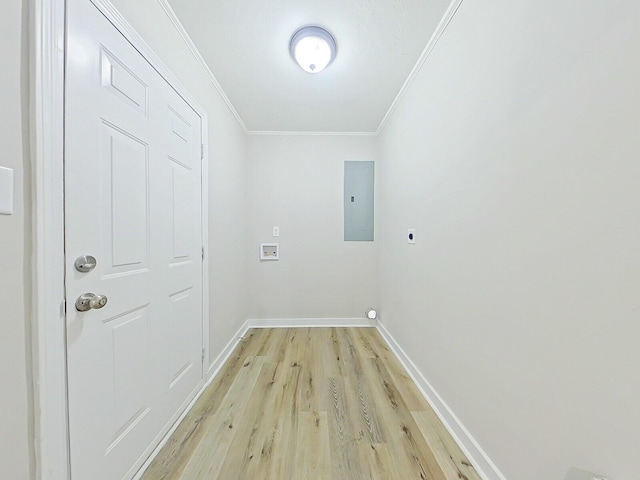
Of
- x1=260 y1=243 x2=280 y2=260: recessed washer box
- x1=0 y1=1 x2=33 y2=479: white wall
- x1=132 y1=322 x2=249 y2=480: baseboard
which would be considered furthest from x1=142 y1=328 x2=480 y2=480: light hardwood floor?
x1=260 y1=243 x2=280 y2=260: recessed washer box

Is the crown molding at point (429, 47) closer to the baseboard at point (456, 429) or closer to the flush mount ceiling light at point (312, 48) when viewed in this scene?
the flush mount ceiling light at point (312, 48)

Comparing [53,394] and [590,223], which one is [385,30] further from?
[53,394]

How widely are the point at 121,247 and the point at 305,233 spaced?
7.35 feet

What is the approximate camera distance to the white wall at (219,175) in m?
1.40

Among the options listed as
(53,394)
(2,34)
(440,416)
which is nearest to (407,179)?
(440,416)

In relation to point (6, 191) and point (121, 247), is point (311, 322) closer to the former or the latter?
point (121, 247)

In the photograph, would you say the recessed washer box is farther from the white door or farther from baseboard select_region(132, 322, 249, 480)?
the white door

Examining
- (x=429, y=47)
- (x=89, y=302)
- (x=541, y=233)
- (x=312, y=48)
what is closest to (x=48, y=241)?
(x=89, y=302)

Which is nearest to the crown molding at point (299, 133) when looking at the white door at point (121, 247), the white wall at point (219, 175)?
the white wall at point (219, 175)

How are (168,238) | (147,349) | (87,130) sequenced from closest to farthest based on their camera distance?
(87,130) < (147,349) < (168,238)

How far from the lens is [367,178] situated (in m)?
3.31

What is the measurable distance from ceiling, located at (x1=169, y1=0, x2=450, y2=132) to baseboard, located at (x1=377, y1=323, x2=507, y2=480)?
7.59ft

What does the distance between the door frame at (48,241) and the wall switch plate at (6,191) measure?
6 cm

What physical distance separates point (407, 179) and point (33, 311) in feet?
7.55
